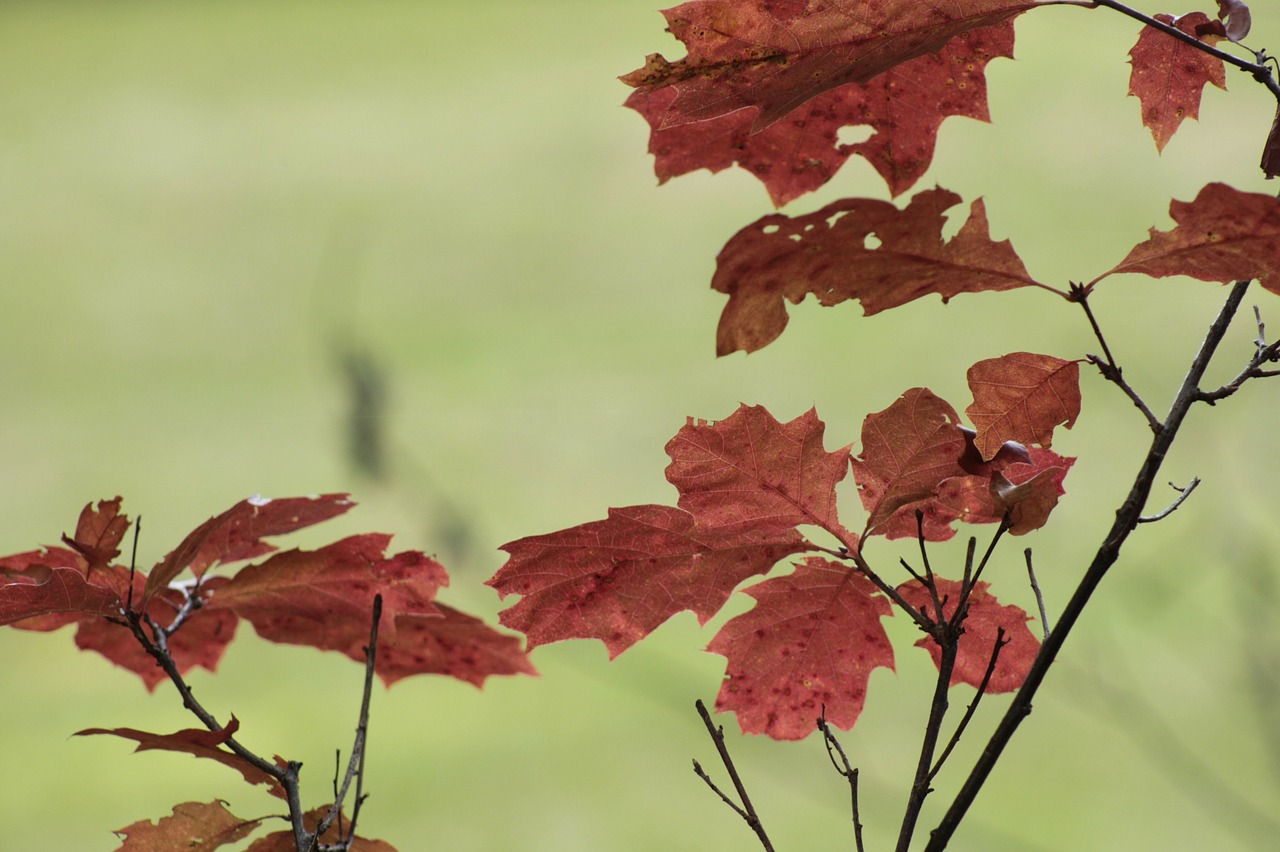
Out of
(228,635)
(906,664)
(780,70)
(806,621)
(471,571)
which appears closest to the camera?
(780,70)

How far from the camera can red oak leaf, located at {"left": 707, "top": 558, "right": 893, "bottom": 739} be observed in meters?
0.49

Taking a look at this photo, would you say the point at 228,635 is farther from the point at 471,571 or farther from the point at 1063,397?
the point at 471,571

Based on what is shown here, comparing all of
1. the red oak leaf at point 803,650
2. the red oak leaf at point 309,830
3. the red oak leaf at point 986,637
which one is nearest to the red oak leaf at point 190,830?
the red oak leaf at point 309,830

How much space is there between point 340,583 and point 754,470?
9.6 inches

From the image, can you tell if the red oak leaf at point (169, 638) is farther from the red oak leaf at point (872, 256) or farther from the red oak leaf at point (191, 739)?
the red oak leaf at point (872, 256)

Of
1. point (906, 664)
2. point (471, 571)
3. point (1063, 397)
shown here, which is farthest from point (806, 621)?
point (906, 664)

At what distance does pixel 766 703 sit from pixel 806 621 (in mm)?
47

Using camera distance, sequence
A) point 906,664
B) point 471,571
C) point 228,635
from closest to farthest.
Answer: point 228,635
point 471,571
point 906,664

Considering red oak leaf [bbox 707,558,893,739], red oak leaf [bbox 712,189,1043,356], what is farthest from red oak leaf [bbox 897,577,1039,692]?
red oak leaf [bbox 712,189,1043,356]

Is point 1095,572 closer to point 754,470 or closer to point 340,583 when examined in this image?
point 754,470

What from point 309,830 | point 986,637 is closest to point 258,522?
point 309,830

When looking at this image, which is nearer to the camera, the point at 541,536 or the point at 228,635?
the point at 541,536

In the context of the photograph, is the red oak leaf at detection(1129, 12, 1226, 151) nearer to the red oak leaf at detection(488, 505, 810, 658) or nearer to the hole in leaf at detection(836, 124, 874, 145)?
the hole in leaf at detection(836, 124, 874, 145)

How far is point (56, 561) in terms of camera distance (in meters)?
0.56
